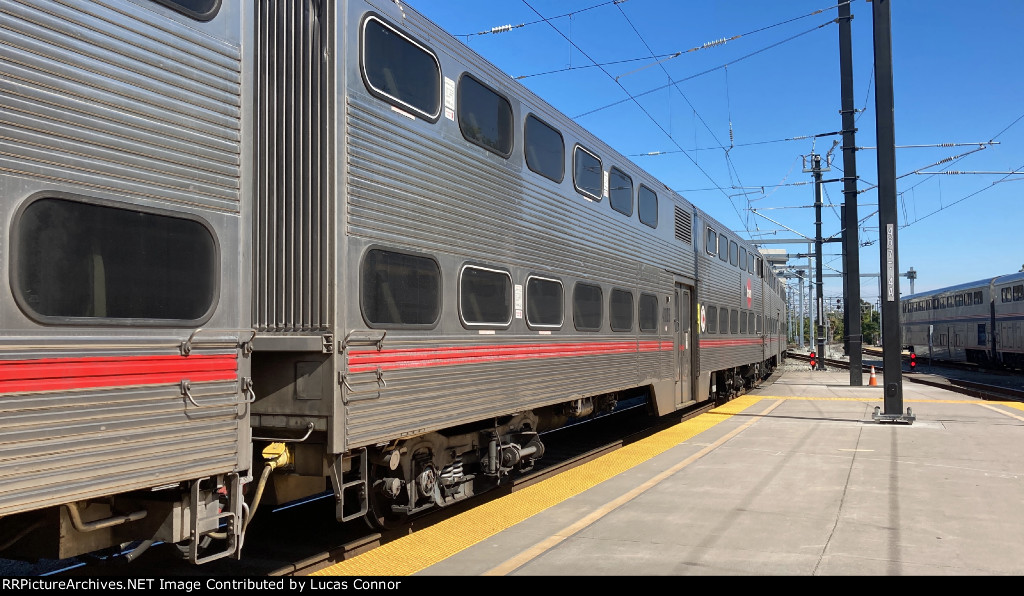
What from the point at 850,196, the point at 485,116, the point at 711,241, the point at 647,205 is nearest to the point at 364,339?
the point at 485,116

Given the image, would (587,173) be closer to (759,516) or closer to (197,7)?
(759,516)

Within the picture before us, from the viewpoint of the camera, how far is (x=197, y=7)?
4184 mm

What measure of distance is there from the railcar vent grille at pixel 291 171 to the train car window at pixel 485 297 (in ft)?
5.59

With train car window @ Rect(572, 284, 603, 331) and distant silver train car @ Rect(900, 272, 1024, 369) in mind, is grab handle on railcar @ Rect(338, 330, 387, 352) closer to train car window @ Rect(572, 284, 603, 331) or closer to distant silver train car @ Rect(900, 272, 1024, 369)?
train car window @ Rect(572, 284, 603, 331)

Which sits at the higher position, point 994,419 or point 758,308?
point 758,308

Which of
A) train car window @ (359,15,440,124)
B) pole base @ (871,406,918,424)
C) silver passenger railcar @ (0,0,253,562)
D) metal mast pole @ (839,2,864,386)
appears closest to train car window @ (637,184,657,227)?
pole base @ (871,406,918,424)

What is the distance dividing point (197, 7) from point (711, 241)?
43.5 ft

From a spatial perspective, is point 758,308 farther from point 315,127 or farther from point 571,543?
point 315,127

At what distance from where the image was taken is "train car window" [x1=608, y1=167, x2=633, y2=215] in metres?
10.1

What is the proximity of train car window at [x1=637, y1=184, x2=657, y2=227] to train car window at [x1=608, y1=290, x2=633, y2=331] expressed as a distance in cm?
145

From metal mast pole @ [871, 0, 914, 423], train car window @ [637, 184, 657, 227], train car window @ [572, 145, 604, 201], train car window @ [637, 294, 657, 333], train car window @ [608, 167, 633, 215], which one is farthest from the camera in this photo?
metal mast pole @ [871, 0, 914, 423]

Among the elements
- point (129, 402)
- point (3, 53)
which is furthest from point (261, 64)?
point (129, 402)

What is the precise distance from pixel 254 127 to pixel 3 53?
66.2 inches

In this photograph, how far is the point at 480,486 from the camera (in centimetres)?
796
